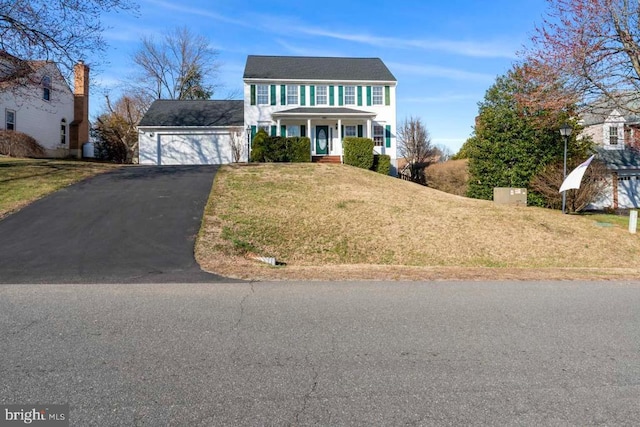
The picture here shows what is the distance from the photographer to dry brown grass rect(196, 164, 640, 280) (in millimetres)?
9055

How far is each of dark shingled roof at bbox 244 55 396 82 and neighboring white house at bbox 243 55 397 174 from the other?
7 cm

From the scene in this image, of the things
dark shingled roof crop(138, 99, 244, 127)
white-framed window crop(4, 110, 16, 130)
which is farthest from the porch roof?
white-framed window crop(4, 110, 16, 130)

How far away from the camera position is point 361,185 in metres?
18.7

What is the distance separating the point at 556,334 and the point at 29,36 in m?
19.8

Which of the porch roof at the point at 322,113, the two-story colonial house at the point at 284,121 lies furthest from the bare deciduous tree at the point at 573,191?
the porch roof at the point at 322,113

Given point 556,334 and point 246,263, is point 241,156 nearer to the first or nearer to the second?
point 246,263

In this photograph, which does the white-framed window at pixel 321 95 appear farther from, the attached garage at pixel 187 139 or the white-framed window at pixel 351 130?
the attached garage at pixel 187 139

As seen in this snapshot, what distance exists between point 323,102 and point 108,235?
858 inches

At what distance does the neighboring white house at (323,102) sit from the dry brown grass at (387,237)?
1181cm

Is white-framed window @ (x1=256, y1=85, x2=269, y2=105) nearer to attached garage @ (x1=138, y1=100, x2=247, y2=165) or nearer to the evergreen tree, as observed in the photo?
attached garage @ (x1=138, y1=100, x2=247, y2=165)

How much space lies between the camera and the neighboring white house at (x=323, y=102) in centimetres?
2927

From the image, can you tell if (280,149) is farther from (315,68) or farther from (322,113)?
(315,68)

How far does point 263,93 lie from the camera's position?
29.6 m

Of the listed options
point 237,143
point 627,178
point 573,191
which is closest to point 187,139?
point 237,143
